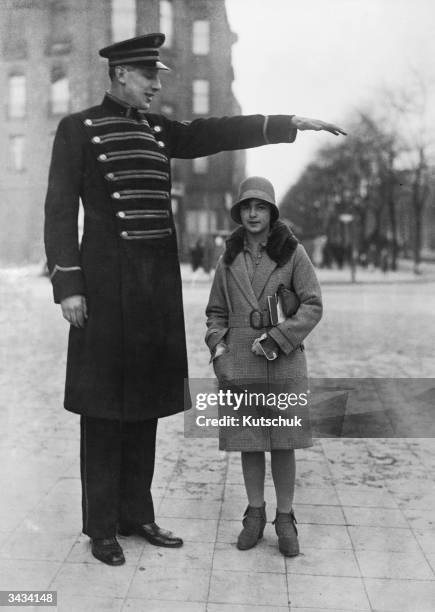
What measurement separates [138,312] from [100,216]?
0.45 m

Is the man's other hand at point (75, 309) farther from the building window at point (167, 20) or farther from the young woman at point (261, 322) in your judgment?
the building window at point (167, 20)

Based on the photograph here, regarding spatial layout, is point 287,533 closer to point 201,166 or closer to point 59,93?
point 59,93

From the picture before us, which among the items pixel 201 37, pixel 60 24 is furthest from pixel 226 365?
pixel 60 24

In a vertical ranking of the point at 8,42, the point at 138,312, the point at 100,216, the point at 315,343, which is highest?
the point at 8,42

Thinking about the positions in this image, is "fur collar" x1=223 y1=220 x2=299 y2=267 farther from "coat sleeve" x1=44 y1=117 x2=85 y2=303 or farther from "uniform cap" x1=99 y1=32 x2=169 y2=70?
"uniform cap" x1=99 y1=32 x2=169 y2=70

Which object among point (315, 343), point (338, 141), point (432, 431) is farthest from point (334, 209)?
point (432, 431)

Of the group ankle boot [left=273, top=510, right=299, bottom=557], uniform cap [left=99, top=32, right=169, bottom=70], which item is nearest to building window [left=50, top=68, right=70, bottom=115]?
uniform cap [left=99, top=32, right=169, bottom=70]

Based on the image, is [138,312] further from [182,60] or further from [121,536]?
[182,60]

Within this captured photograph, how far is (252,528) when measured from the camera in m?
3.32

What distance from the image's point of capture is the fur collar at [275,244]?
3250 millimetres

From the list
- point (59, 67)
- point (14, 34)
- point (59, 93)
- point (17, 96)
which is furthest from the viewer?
point (59, 93)

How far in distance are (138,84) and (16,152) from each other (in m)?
1.78

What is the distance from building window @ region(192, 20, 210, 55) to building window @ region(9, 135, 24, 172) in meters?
1.27

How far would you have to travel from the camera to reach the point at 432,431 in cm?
541
